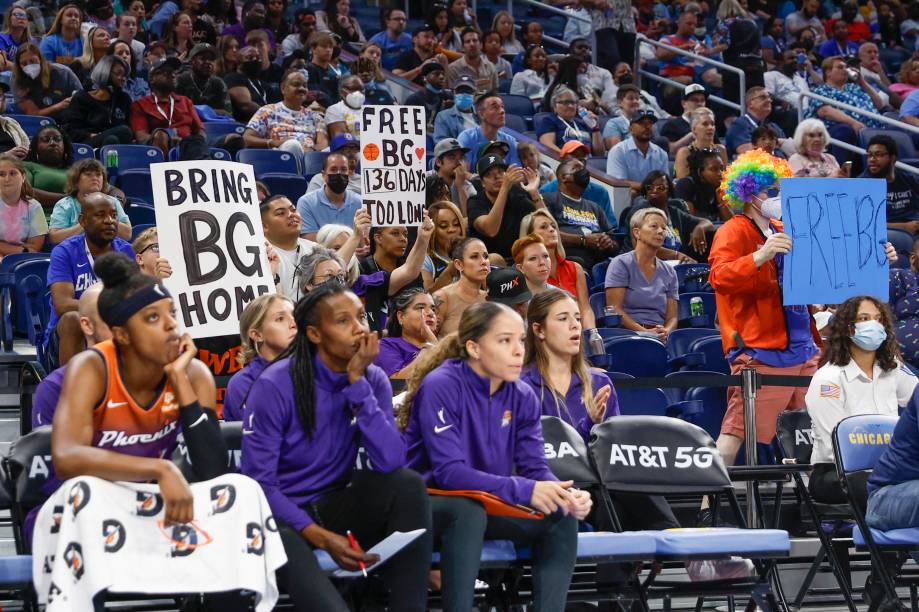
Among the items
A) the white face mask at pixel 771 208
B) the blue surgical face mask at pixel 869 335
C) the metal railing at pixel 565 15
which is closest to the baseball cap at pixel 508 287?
the white face mask at pixel 771 208

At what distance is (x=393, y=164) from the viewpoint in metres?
7.76

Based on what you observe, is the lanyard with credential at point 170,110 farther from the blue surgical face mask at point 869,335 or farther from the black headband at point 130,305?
the black headband at point 130,305

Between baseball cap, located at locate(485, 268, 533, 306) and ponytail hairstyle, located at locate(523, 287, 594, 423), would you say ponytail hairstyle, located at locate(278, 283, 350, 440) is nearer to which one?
ponytail hairstyle, located at locate(523, 287, 594, 423)

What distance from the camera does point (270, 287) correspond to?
6.05 meters

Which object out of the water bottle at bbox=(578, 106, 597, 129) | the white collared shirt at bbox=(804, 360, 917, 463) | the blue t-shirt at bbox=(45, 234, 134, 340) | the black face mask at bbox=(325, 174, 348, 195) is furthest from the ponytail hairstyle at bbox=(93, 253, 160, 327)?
the water bottle at bbox=(578, 106, 597, 129)

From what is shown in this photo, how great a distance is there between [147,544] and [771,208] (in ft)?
12.9

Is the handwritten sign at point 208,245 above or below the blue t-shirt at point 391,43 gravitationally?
below

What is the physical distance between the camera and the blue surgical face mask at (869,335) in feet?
21.0

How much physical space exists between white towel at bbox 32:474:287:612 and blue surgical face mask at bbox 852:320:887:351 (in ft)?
10.9

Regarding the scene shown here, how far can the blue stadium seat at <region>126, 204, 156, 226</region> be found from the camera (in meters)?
9.10

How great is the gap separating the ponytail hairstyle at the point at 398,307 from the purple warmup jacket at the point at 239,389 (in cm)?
137

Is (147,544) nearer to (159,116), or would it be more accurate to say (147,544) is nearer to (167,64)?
(159,116)

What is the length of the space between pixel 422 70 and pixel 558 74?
1.36m

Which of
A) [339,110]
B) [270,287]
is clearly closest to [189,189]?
[270,287]
